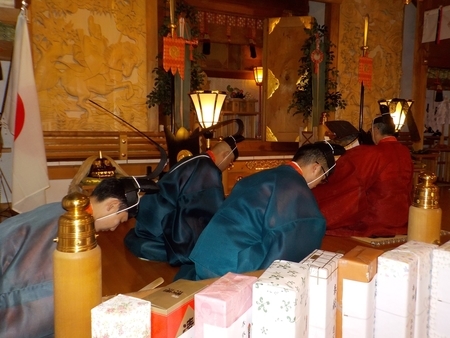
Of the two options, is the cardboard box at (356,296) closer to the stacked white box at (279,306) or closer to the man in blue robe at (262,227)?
the stacked white box at (279,306)

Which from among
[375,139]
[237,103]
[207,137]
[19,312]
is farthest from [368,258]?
[237,103]

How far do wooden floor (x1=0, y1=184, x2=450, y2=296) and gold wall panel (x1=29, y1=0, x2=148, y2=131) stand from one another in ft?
6.89

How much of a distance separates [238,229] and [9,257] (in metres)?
0.81

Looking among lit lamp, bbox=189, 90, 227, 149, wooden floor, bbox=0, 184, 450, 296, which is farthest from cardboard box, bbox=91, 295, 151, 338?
lit lamp, bbox=189, 90, 227, 149

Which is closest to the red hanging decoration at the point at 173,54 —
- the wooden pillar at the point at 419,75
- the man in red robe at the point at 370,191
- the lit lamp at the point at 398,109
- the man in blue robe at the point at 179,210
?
the man in blue robe at the point at 179,210

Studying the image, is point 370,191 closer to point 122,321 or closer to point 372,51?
point 122,321

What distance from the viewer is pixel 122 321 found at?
0.74 m

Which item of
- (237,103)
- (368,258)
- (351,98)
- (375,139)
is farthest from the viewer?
(237,103)

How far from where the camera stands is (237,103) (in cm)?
877

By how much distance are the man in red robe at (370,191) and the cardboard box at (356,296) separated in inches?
98.9

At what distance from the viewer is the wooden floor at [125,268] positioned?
227 cm

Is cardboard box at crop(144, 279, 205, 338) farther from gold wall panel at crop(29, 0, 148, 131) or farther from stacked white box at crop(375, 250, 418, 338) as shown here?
gold wall panel at crop(29, 0, 148, 131)

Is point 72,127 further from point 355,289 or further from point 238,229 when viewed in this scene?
point 355,289

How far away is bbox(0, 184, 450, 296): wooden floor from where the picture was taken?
2268 mm
